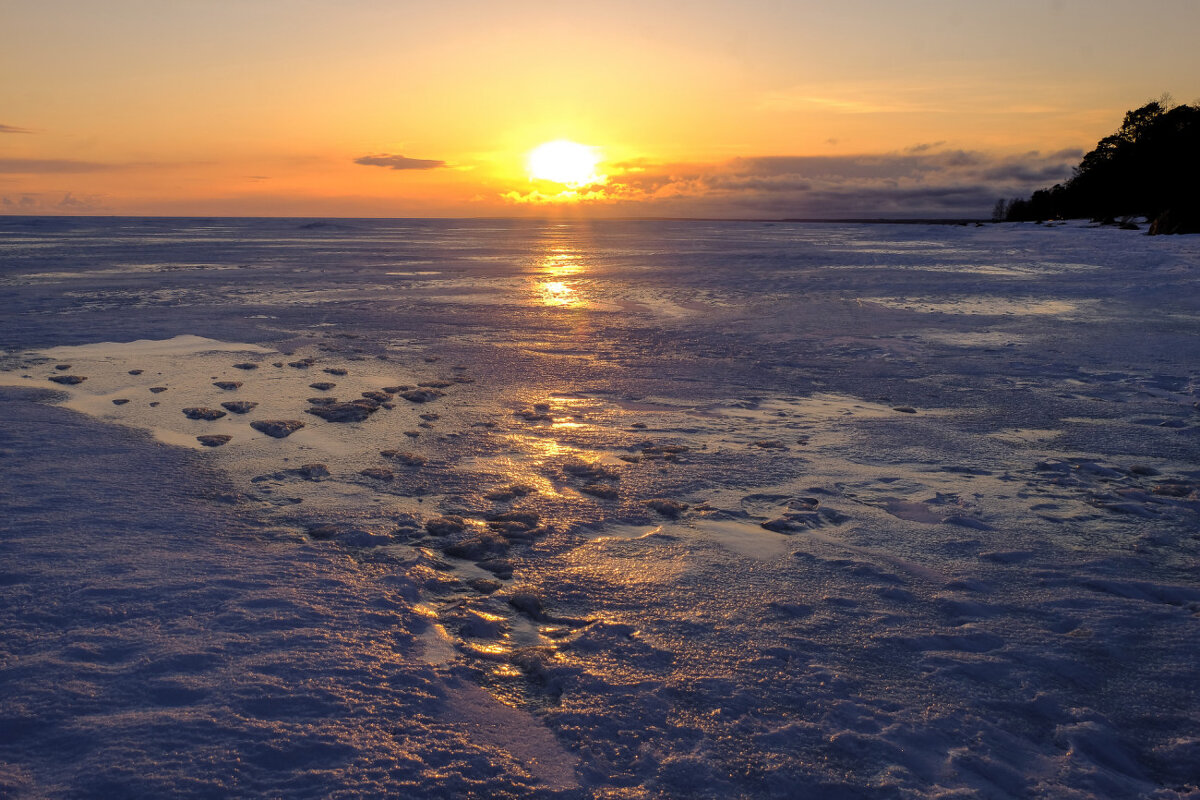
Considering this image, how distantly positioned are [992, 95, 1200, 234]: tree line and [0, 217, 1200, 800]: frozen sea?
152ft

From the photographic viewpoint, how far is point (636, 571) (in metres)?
3.53

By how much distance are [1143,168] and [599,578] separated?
6378 cm

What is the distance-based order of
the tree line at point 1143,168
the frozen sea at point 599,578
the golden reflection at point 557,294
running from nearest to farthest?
the frozen sea at point 599,578
the golden reflection at point 557,294
the tree line at point 1143,168

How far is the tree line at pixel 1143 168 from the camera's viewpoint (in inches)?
1871

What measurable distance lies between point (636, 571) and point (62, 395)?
581 cm

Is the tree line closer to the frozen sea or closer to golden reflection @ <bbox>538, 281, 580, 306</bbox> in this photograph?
golden reflection @ <bbox>538, 281, 580, 306</bbox>

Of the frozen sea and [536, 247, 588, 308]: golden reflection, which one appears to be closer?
the frozen sea

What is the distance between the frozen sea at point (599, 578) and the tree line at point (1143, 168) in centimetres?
4647

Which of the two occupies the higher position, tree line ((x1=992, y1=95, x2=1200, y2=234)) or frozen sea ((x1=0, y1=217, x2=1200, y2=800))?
tree line ((x1=992, y1=95, x2=1200, y2=234))

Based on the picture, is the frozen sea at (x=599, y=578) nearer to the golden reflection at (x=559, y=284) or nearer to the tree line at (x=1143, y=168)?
the golden reflection at (x=559, y=284)

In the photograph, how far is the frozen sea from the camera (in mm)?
2305

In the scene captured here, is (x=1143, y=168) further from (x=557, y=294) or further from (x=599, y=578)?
(x=599, y=578)

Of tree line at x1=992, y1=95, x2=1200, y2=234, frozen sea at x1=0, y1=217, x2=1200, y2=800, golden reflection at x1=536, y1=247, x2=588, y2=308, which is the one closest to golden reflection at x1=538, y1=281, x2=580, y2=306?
golden reflection at x1=536, y1=247, x2=588, y2=308

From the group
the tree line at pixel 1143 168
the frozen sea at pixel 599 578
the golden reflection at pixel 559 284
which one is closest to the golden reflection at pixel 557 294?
the golden reflection at pixel 559 284
